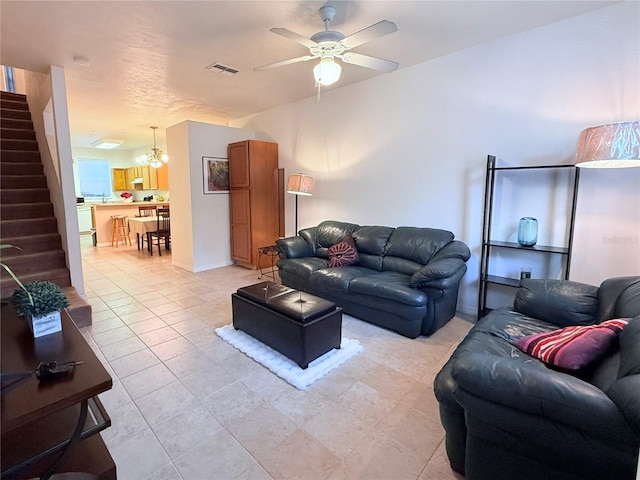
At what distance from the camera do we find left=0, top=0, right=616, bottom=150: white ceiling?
2.52m

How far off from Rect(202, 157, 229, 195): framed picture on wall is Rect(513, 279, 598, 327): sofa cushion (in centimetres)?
473

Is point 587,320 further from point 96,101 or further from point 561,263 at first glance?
point 96,101

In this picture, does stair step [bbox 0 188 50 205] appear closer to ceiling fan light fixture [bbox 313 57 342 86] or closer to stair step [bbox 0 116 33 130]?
stair step [bbox 0 116 33 130]

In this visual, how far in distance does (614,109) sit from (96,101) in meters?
6.68

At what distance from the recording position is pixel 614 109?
2631 mm

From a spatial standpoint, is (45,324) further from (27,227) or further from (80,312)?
(27,227)

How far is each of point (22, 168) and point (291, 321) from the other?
16.4 feet

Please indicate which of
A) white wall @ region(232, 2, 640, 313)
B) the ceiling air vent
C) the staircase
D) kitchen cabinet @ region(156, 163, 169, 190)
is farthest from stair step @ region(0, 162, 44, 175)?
white wall @ region(232, 2, 640, 313)

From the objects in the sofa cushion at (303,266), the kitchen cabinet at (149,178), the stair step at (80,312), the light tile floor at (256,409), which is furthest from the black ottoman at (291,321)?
the kitchen cabinet at (149,178)

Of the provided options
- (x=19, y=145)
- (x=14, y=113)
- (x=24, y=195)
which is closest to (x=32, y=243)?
(x=24, y=195)

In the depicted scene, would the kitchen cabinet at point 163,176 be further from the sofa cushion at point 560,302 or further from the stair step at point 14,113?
the sofa cushion at point 560,302

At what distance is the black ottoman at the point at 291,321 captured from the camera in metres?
2.40

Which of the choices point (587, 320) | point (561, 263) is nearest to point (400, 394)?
point (587, 320)

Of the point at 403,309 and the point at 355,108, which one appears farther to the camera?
the point at 355,108
